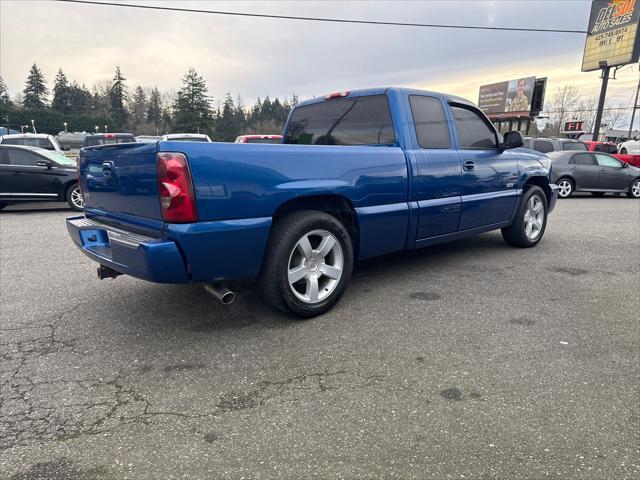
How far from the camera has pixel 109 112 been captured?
258 feet

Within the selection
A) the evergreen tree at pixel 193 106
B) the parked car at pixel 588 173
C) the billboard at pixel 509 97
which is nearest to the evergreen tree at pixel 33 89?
the evergreen tree at pixel 193 106

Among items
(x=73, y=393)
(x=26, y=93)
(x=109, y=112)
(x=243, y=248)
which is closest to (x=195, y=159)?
(x=243, y=248)

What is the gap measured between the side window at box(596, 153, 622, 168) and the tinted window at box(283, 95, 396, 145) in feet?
39.1

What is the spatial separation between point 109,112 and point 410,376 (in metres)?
88.5

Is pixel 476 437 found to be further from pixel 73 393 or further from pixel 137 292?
pixel 137 292

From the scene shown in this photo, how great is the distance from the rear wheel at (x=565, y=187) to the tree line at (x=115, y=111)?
53.1m

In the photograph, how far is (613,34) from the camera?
2714 centimetres

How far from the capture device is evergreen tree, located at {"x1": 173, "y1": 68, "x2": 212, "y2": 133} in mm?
58406

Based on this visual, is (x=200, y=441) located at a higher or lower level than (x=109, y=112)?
lower

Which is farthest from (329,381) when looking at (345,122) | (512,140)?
(512,140)

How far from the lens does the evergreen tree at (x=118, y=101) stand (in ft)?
250

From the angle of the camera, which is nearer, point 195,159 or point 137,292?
point 195,159

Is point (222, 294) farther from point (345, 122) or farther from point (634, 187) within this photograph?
point (634, 187)

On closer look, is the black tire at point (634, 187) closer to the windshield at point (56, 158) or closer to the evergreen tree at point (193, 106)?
the windshield at point (56, 158)
